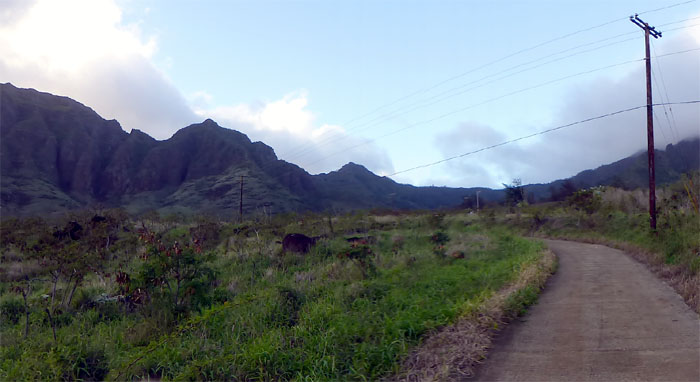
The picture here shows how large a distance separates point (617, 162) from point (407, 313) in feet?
190

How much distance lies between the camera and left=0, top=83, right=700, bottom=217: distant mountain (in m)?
34.2

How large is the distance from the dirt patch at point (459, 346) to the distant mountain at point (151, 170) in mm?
24059

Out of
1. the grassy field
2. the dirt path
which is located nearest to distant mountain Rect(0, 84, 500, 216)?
the grassy field

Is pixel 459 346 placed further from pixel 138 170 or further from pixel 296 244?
pixel 138 170

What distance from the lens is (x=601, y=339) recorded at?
19.0ft

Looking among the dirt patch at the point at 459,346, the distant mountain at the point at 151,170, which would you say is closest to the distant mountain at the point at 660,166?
the distant mountain at the point at 151,170

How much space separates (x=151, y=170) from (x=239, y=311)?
35.9 m

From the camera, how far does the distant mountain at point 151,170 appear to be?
34.2m

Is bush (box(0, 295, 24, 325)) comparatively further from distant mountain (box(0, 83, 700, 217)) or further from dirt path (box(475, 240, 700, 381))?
distant mountain (box(0, 83, 700, 217))

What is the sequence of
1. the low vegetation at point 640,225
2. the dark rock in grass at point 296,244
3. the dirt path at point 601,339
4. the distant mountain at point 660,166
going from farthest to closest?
1. the distant mountain at point 660,166
2. the dark rock in grass at point 296,244
3. the low vegetation at point 640,225
4. the dirt path at point 601,339

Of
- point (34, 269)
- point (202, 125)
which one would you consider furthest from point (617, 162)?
point (34, 269)

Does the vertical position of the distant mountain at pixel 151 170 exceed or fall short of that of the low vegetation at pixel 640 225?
it exceeds it

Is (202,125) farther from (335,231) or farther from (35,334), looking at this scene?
(35,334)

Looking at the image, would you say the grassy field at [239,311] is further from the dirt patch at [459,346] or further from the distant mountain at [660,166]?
the distant mountain at [660,166]
